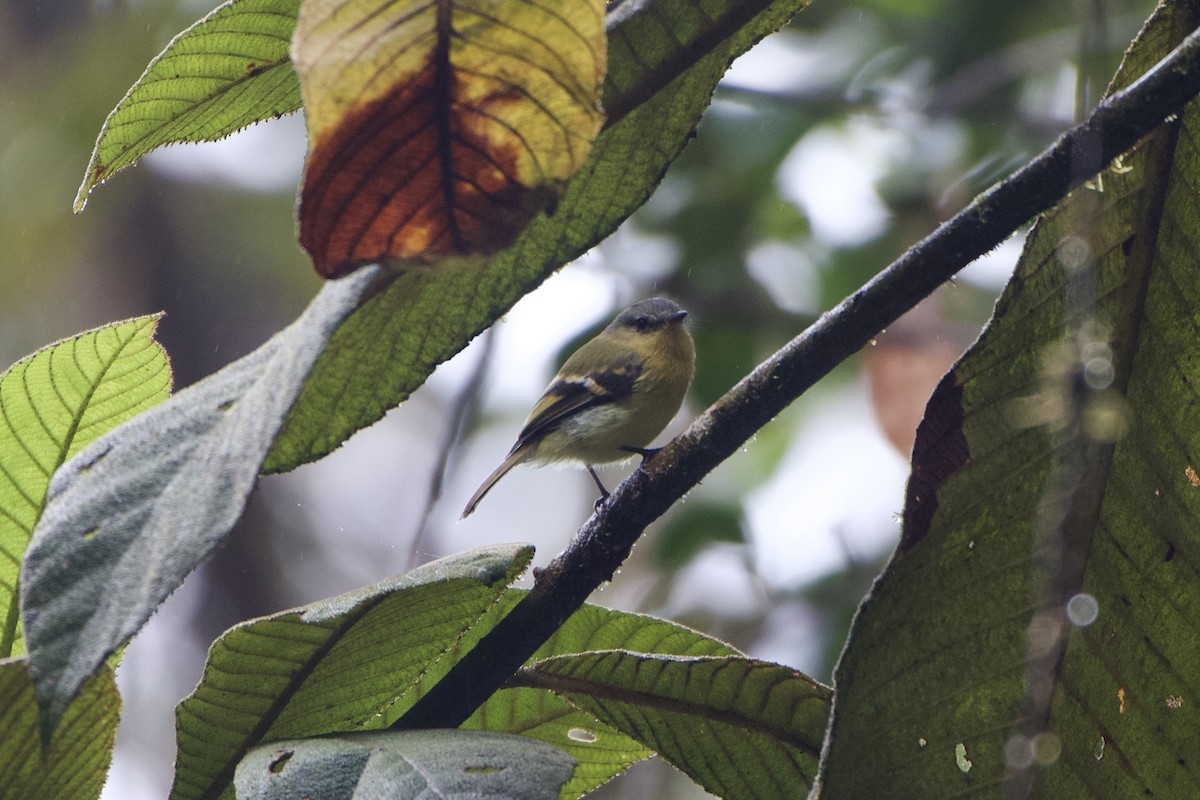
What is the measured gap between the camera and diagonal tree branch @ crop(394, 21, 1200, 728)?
62 centimetres

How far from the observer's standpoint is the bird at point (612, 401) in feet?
10.8

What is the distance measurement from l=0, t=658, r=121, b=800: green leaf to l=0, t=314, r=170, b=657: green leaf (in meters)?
0.16

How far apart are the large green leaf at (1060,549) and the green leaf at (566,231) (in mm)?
235

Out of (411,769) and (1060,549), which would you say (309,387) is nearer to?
Result: (411,769)

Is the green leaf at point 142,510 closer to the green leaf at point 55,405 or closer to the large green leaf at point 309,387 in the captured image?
the large green leaf at point 309,387

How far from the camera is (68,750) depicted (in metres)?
0.82

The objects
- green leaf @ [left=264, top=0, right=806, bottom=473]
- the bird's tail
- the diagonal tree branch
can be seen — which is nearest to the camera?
the diagonal tree branch

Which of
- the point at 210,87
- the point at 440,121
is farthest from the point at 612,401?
the point at 440,121

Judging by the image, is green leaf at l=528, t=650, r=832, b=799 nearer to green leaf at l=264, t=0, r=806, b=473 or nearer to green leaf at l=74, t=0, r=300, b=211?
green leaf at l=264, t=0, r=806, b=473

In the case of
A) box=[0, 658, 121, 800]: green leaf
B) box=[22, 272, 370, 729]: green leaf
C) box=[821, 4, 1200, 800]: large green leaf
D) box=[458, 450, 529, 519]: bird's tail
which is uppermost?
box=[458, 450, 529, 519]: bird's tail

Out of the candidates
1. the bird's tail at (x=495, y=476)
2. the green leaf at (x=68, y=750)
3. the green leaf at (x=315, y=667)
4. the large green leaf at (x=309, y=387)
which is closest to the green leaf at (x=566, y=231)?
the large green leaf at (x=309, y=387)

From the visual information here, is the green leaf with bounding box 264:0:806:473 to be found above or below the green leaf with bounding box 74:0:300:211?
below

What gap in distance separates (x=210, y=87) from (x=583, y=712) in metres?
0.56

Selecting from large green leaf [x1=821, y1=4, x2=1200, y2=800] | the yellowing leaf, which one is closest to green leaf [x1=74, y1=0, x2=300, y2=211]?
the yellowing leaf
